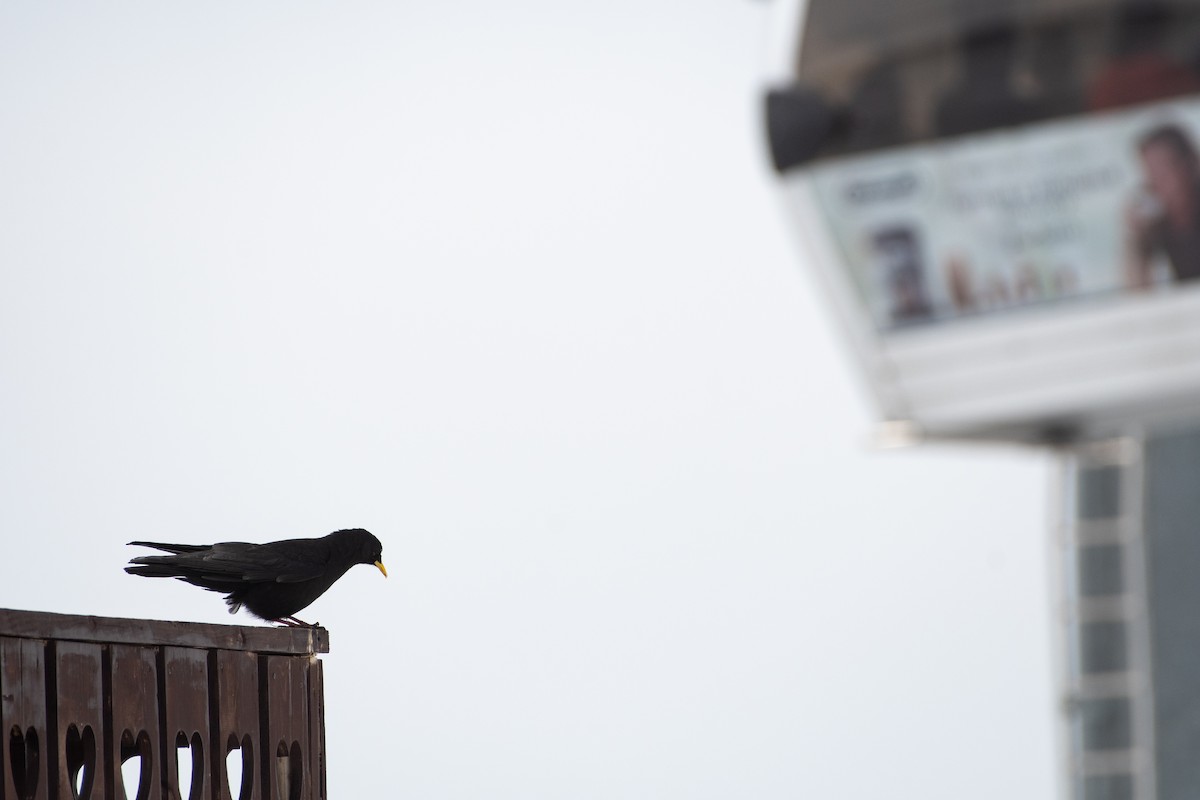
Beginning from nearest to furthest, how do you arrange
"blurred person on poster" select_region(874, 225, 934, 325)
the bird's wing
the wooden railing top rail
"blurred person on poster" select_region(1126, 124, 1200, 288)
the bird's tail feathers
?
the wooden railing top rail
the bird's tail feathers
the bird's wing
"blurred person on poster" select_region(1126, 124, 1200, 288)
"blurred person on poster" select_region(874, 225, 934, 325)

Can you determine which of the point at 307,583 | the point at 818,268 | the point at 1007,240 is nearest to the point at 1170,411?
the point at 1007,240

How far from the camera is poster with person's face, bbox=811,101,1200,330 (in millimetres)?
7113

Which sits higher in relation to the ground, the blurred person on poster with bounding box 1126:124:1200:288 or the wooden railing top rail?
the blurred person on poster with bounding box 1126:124:1200:288

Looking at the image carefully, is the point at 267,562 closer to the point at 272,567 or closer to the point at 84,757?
the point at 272,567

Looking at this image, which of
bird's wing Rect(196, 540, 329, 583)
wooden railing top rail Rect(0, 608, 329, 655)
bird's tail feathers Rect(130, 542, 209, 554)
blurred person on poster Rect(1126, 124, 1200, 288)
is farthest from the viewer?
blurred person on poster Rect(1126, 124, 1200, 288)

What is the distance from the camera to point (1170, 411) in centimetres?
723

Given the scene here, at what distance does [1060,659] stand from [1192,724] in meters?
0.67

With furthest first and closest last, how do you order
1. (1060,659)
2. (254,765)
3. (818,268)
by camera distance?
(818,268), (1060,659), (254,765)

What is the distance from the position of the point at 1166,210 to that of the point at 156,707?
482 centimetres

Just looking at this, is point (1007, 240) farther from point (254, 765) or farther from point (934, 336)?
point (254, 765)

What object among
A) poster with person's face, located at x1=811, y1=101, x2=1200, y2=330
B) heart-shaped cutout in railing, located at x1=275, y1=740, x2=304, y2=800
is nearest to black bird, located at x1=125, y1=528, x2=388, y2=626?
heart-shaped cutout in railing, located at x1=275, y1=740, x2=304, y2=800

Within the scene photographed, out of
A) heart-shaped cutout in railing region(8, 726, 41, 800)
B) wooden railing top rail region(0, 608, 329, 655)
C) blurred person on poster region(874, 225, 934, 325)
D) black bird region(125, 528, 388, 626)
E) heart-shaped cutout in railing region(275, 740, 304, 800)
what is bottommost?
heart-shaped cutout in railing region(275, 740, 304, 800)

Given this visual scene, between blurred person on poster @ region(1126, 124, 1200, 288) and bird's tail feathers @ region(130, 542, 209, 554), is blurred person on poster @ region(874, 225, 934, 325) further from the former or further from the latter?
bird's tail feathers @ region(130, 542, 209, 554)

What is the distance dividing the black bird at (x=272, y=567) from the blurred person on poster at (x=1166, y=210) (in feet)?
12.3
